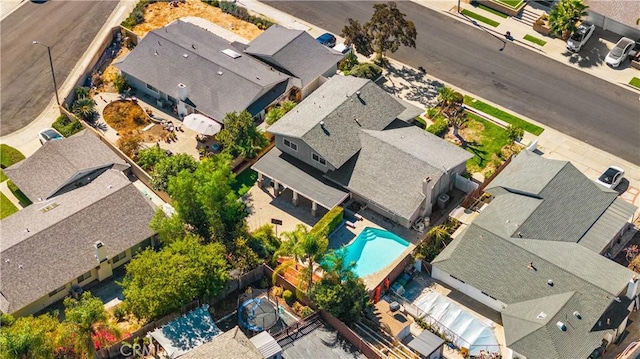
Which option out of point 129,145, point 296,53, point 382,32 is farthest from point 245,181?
point 382,32

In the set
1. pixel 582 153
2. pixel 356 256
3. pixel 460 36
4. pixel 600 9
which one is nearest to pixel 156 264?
pixel 356 256

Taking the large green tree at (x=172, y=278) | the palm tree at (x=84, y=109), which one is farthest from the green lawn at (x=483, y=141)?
the palm tree at (x=84, y=109)

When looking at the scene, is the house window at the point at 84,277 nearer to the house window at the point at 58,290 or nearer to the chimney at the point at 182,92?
the house window at the point at 58,290

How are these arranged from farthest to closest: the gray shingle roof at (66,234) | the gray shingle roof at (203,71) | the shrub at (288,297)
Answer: the gray shingle roof at (203,71)
the shrub at (288,297)
the gray shingle roof at (66,234)

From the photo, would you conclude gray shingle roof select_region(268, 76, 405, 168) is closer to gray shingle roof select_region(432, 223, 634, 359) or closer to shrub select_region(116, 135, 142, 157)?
shrub select_region(116, 135, 142, 157)

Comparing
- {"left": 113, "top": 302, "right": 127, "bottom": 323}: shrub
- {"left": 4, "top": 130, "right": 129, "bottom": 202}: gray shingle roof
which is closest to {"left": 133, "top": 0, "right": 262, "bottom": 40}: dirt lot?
{"left": 4, "top": 130, "right": 129, "bottom": 202}: gray shingle roof

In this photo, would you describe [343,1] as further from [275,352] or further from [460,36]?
[275,352]

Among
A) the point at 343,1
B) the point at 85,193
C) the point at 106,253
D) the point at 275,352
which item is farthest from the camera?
the point at 343,1

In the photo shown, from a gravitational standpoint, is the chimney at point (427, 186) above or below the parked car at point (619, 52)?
below
